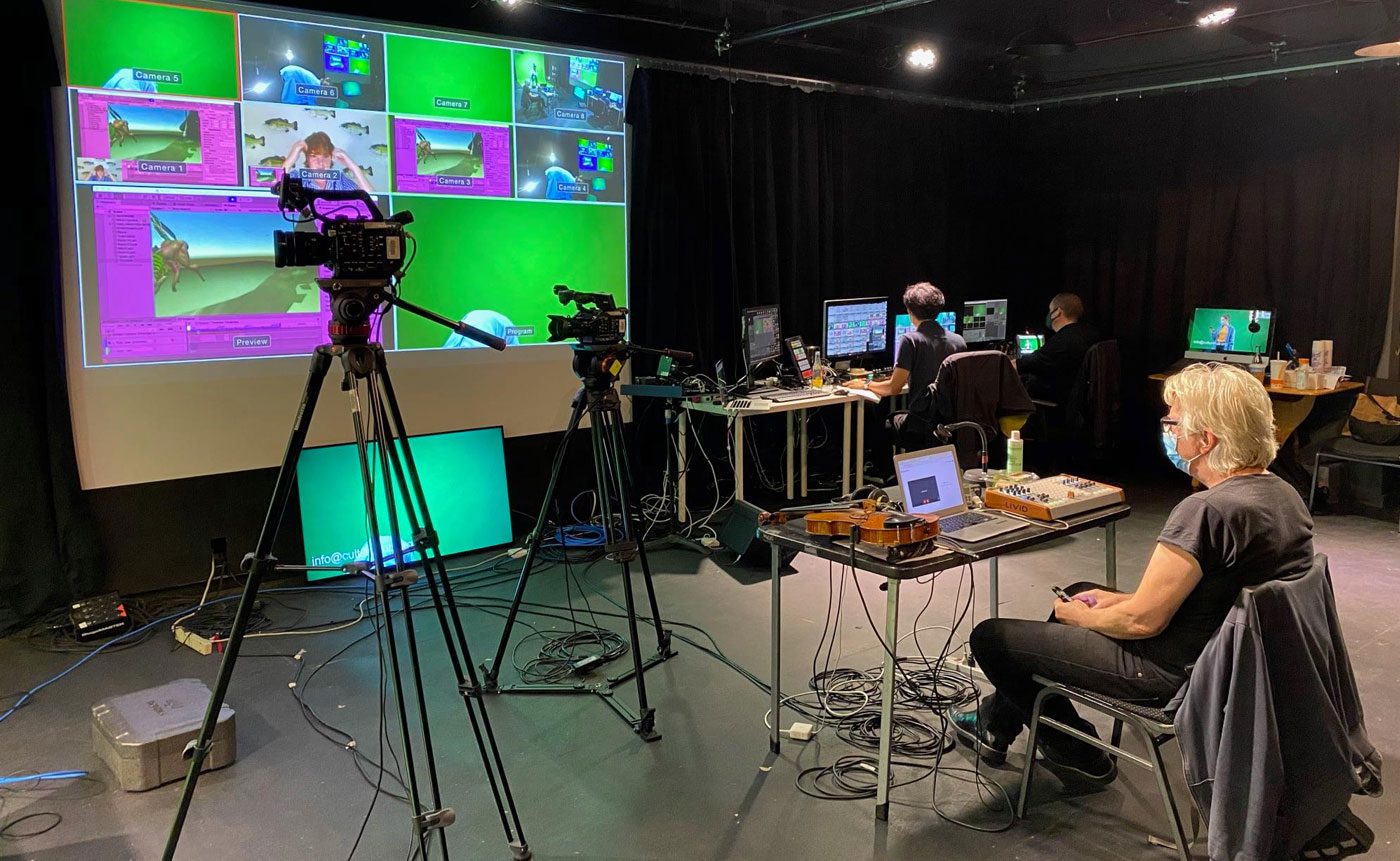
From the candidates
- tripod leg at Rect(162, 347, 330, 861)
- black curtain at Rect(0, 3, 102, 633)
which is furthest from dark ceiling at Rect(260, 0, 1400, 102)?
tripod leg at Rect(162, 347, 330, 861)

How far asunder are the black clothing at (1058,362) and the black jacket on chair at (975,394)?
38.9 inches

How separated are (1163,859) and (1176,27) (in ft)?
17.5

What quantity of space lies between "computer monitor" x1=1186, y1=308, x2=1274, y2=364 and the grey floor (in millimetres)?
2533

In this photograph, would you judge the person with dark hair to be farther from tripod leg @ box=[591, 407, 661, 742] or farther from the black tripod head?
the black tripod head

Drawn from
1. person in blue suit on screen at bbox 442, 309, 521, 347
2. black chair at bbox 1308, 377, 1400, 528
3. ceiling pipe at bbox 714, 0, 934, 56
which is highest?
ceiling pipe at bbox 714, 0, 934, 56

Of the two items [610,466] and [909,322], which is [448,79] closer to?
[610,466]

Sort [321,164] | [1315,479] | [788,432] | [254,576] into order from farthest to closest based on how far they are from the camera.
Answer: [788,432] < [1315,479] < [321,164] < [254,576]

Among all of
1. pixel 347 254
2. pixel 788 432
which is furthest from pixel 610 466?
pixel 788 432

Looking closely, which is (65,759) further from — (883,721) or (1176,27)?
(1176,27)

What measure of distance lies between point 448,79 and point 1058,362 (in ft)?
12.7

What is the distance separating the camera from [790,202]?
6176mm

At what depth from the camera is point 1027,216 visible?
760cm

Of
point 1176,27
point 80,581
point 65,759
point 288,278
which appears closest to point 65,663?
point 80,581

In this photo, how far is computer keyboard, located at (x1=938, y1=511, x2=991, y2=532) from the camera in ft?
9.04
